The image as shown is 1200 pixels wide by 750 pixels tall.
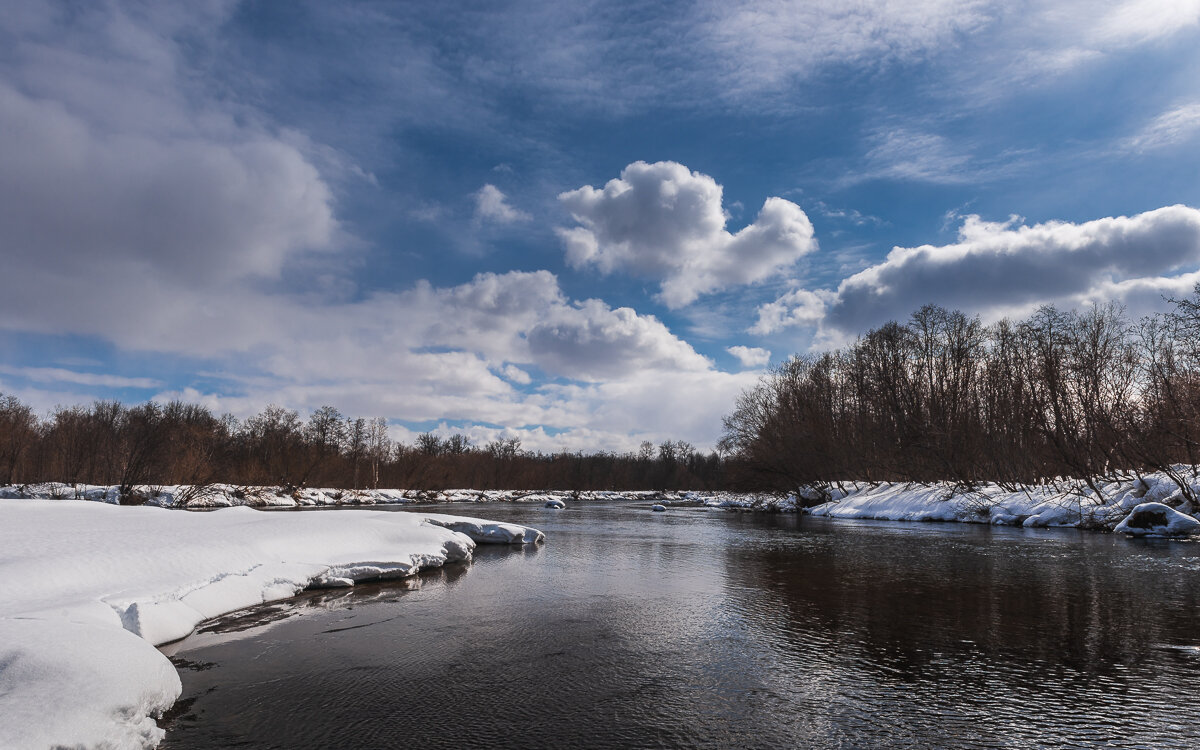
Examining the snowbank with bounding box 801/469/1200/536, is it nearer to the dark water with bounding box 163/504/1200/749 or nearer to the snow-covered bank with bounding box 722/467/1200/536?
the snow-covered bank with bounding box 722/467/1200/536

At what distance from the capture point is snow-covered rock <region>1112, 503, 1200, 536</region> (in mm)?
23328

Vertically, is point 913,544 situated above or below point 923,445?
below

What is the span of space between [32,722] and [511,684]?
418cm

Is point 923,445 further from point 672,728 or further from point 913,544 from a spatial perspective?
point 672,728

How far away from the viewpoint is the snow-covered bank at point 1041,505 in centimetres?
2484

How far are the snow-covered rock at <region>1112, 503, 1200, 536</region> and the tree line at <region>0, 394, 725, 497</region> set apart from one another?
46.2 metres

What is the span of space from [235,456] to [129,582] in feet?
198

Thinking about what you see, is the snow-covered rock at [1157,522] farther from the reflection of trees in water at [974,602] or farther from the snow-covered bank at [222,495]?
the snow-covered bank at [222,495]

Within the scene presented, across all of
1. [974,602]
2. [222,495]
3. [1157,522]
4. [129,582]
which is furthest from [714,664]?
[222,495]

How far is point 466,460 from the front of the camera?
97875mm

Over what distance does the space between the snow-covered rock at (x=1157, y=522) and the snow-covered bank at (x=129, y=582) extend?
2710cm

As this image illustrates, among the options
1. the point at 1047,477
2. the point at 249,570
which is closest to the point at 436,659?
the point at 249,570

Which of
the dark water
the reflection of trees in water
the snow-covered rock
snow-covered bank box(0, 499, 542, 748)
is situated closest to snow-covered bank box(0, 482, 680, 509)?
snow-covered bank box(0, 499, 542, 748)

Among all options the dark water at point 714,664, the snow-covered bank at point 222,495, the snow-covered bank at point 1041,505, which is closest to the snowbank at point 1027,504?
the snow-covered bank at point 1041,505
